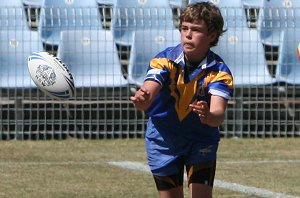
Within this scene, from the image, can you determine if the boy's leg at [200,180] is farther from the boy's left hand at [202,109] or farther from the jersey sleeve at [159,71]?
the boy's left hand at [202,109]

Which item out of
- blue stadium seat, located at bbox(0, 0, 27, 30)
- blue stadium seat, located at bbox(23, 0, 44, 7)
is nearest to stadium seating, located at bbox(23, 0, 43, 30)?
blue stadium seat, located at bbox(23, 0, 44, 7)

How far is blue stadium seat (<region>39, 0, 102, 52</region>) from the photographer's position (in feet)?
44.8

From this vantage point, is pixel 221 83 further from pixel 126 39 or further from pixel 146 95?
pixel 126 39

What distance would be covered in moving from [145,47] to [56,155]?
2688 millimetres

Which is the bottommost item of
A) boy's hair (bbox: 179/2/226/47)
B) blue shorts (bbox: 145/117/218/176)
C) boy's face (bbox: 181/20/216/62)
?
blue shorts (bbox: 145/117/218/176)

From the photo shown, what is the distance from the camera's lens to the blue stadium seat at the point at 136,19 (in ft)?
44.9

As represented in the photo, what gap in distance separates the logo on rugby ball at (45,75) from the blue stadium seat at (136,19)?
6013mm

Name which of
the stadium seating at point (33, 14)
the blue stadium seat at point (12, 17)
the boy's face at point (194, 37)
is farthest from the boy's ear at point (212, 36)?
the stadium seating at point (33, 14)

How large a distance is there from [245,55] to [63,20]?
2648 mm

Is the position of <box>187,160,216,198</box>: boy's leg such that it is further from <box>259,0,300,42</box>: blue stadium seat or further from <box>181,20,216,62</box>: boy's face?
<box>259,0,300,42</box>: blue stadium seat

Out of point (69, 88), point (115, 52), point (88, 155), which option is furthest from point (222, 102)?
point (115, 52)

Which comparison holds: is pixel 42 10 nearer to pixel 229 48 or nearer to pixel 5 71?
pixel 5 71

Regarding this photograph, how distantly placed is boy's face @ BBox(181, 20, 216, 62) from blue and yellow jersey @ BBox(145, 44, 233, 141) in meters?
0.10

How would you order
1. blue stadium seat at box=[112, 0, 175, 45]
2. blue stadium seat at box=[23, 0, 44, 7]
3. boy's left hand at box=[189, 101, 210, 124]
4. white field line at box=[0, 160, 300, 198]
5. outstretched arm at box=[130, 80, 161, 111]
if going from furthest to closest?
blue stadium seat at box=[23, 0, 44, 7]
blue stadium seat at box=[112, 0, 175, 45]
white field line at box=[0, 160, 300, 198]
outstretched arm at box=[130, 80, 161, 111]
boy's left hand at box=[189, 101, 210, 124]
